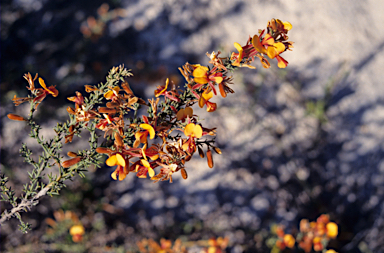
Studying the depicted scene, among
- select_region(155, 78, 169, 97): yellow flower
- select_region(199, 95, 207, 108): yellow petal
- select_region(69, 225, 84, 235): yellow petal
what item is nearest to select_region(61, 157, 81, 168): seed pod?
select_region(155, 78, 169, 97): yellow flower

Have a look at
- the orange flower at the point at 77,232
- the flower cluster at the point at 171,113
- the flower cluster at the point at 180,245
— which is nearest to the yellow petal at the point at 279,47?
the flower cluster at the point at 171,113

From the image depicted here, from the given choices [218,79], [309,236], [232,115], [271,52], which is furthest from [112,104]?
[309,236]

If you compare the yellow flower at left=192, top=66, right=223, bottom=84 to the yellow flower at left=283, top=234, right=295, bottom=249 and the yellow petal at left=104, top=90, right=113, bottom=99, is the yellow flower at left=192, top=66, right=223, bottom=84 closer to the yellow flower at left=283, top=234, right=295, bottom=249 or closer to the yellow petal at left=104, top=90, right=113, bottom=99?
the yellow petal at left=104, top=90, right=113, bottom=99

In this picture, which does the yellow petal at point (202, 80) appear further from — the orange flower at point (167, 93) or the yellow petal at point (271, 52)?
the yellow petal at point (271, 52)

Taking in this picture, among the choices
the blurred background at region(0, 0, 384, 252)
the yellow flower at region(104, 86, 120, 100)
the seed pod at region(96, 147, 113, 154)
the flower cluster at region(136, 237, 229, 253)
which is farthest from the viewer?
the blurred background at region(0, 0, 384, 252)

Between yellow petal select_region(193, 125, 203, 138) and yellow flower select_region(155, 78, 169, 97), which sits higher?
yellow flower select_region(155, 78, 169, 97)

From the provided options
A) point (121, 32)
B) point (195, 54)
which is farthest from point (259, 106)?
point (121, 32)

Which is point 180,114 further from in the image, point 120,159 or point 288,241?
point 288,241

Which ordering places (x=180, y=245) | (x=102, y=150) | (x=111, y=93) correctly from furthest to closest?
(x=180, y=245), (x=111, y=93), (x=102, y=150)

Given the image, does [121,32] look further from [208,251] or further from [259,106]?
[208,251]
